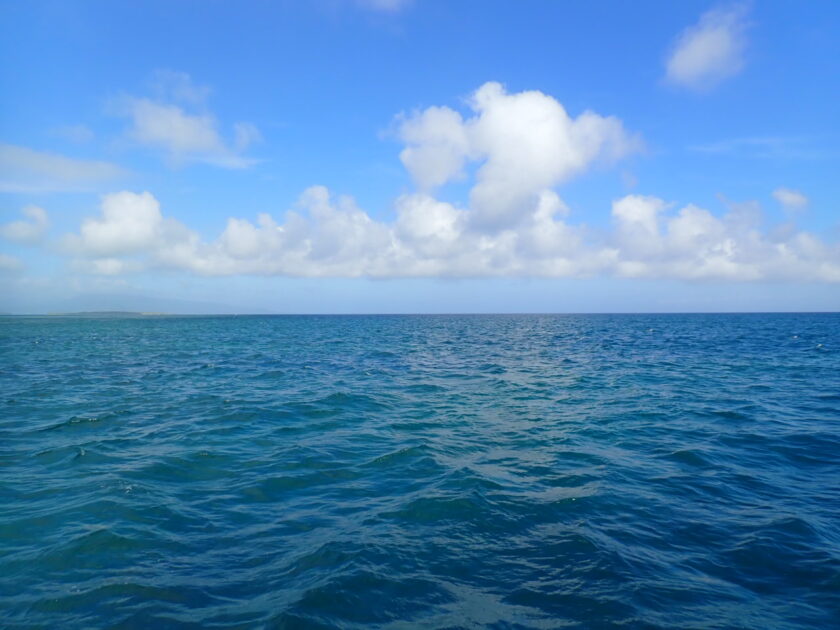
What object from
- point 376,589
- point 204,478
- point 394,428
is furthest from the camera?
point 394,428

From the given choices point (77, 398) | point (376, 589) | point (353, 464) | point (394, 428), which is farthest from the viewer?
point (77, 398)

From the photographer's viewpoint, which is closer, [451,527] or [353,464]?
[451,527]

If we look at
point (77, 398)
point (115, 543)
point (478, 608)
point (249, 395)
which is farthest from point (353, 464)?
point (77, 398)

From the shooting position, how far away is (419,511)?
11.0m

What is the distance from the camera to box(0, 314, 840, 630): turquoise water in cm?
748

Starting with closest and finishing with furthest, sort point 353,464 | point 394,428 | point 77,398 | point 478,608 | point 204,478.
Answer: point 478,608 < point 204,478 < point 353,464 < point 394,428 < point 77,398

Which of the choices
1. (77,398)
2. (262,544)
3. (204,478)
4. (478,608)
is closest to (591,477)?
(478,608)

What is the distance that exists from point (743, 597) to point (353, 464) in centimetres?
1028

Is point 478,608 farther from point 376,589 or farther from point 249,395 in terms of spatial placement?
point 249,395

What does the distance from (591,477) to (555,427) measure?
5661mm

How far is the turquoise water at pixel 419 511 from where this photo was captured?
748 cm

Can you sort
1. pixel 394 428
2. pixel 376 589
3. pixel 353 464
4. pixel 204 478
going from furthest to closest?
pixel 394 428
pixel 353 464
pixel 204 478
pixel 376 589

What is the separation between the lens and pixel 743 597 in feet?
25.2

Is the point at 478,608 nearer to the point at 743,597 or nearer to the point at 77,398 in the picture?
the point at 743,597
